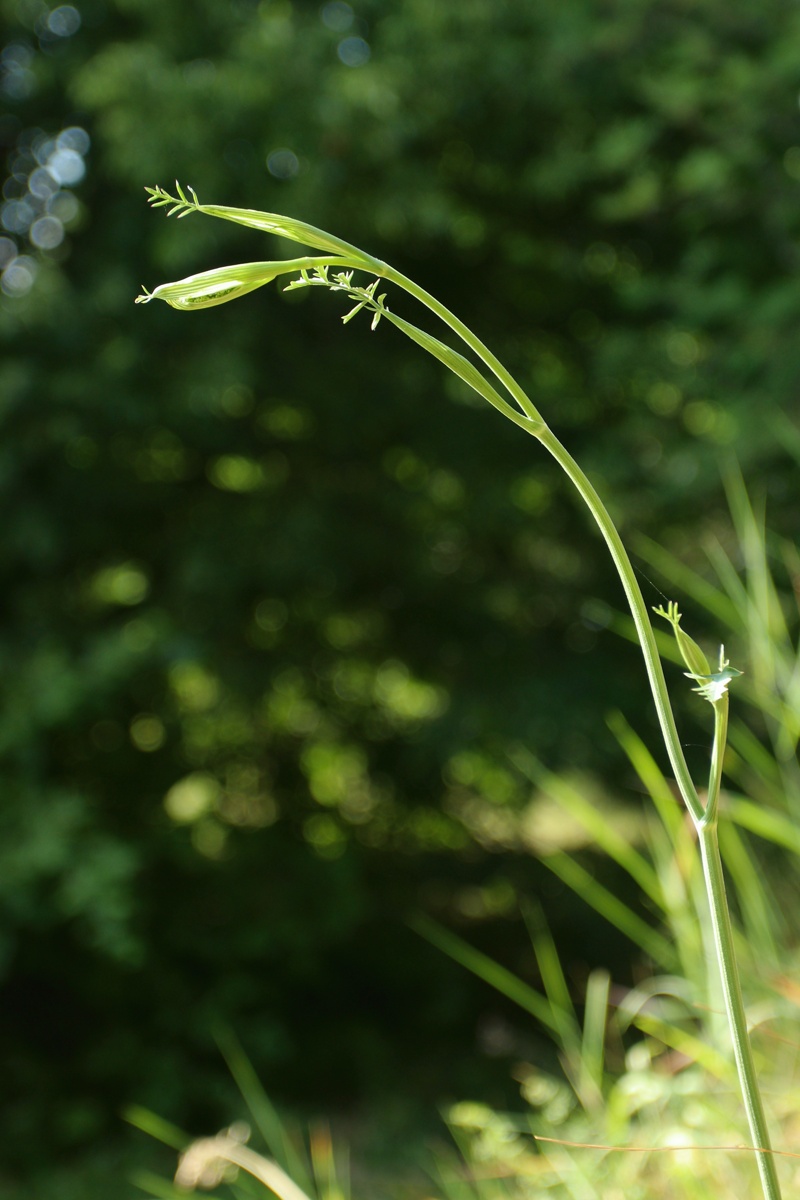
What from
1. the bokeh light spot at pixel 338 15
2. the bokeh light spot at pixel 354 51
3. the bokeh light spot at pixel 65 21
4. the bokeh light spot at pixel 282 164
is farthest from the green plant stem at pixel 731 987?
the bokeh light spot at pixel 65 21

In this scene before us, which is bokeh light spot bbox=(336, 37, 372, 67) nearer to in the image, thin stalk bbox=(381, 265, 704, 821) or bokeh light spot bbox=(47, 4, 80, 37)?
bokeh light spot bbox=(47, 4, 80, 37)

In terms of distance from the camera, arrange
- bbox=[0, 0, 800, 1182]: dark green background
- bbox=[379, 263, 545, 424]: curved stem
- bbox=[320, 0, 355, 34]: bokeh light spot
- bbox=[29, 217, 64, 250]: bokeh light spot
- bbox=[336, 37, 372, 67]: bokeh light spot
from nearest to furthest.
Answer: bbox=[379, 263, 545, 424]: curved stem
bbox=[0, 0, 800, 1182]: dark green background
bbox=[336, 37, 372, 67]: bokeh light spot
bbox=[320, 0, 355, 34]: bokeh light spot
bbox=[29, 217, 64, 250]: bokeh light spot

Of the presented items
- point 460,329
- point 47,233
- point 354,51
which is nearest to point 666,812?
point 460,329

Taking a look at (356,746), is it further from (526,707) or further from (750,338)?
(750,338)

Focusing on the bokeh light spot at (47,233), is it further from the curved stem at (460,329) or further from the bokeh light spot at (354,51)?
the curved stem at (460,329)

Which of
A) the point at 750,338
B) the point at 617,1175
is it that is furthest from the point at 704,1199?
the point at 750,338

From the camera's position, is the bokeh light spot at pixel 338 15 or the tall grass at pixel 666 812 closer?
the tall grass at pixel 666 812

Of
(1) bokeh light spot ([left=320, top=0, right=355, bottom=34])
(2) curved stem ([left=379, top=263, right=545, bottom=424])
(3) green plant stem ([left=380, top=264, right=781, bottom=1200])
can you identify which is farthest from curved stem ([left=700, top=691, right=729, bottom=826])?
(1) bokeh light spot ([left=320, top=0, right=355, bottom=34])

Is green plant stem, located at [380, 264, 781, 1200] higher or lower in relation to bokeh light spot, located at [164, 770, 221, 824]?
higher
